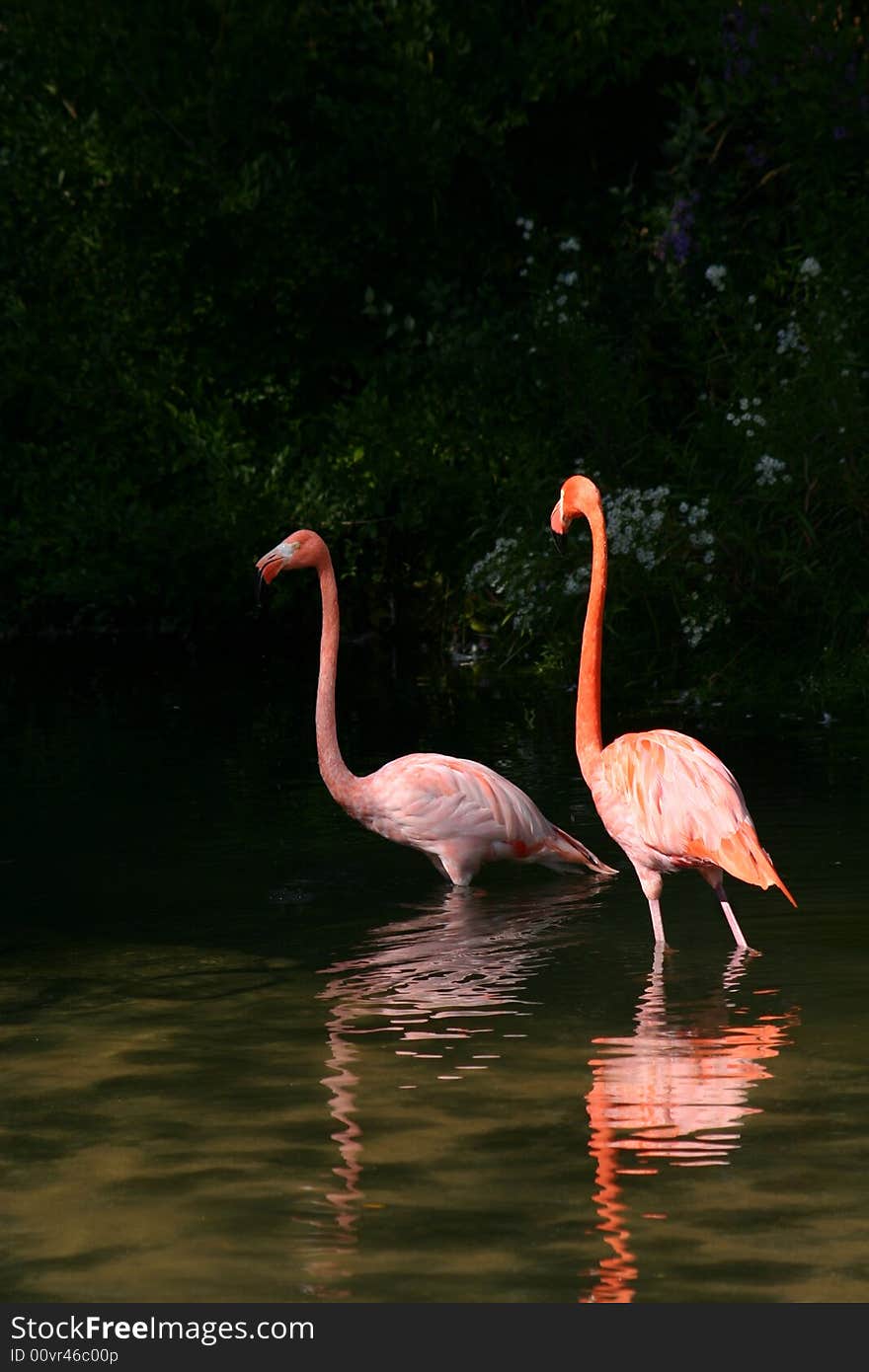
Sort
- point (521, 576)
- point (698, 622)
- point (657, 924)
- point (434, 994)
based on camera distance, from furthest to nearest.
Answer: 1. point (521, 576)
2. point (698, 622)
3. point (657, 924)
4. point (434, 994)

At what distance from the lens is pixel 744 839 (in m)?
7.18

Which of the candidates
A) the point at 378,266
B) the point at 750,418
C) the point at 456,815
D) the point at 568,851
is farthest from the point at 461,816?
the point at 378,266

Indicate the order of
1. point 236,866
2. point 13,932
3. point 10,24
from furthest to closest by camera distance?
point 10,24 < point 236,866 < point 13,932

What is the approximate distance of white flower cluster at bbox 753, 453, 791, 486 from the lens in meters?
13.5

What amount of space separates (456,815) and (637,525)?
19.0 feet

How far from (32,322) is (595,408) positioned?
642 cm

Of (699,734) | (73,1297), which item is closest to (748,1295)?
(73,1297)

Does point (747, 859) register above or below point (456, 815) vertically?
below

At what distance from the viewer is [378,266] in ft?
66.9

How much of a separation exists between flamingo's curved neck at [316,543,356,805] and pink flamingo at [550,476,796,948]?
53.4 inches

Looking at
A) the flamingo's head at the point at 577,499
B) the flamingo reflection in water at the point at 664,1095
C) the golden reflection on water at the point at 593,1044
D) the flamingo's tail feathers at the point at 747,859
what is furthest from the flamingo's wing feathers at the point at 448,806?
the flamingo reflection in water at the point at 664,1095

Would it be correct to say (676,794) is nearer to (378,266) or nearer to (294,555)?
(294,555)

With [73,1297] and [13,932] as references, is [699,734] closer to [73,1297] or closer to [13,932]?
[13,932]

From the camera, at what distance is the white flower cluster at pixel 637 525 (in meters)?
14.0
